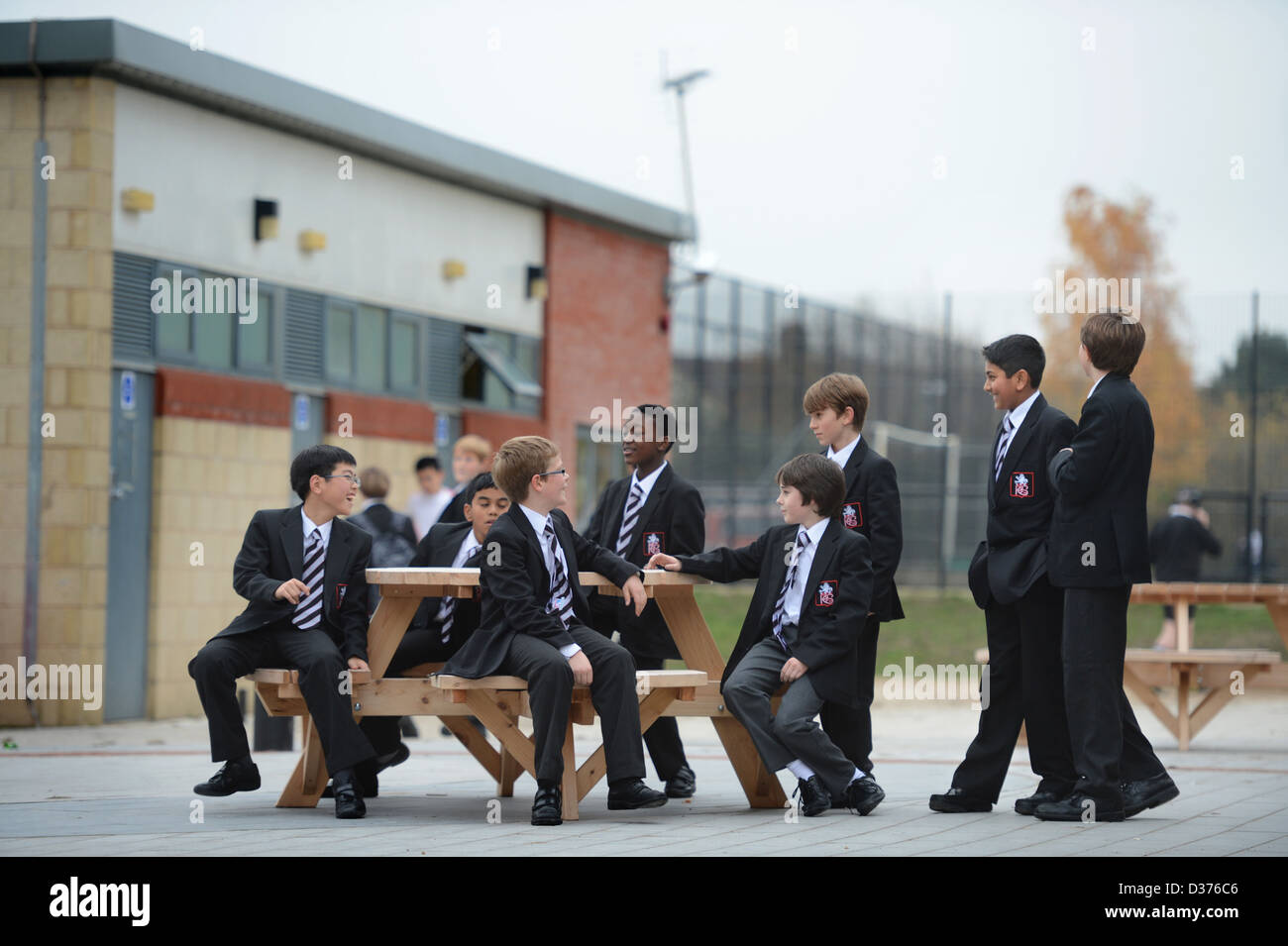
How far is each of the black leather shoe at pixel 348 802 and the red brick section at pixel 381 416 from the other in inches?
348

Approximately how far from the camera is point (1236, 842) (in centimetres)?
585

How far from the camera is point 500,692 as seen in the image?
6.95m

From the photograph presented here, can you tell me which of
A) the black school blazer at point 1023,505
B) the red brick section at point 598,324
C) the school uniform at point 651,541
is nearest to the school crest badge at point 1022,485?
the black school blazer at point 1023,505

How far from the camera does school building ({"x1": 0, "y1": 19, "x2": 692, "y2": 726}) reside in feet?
40.3

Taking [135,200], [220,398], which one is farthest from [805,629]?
[220,398]

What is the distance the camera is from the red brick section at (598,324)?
63.6 ft

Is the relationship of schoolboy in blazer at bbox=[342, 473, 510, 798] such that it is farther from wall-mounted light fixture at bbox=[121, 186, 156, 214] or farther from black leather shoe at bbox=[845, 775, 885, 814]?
wall-mounted light fixture at bbox=[121, 186, 156, 214]

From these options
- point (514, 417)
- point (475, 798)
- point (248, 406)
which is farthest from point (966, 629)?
point (475, 798)

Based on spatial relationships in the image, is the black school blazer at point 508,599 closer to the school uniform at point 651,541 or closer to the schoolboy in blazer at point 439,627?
the schoolboy in blazer at point 439,627

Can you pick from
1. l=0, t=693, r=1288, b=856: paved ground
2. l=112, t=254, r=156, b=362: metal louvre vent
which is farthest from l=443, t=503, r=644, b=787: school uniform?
l=112, t=254, r=156, b=362: metal louvre vent

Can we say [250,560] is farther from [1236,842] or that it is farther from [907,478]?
[907,478]

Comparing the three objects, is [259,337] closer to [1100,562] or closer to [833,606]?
[833,606]
